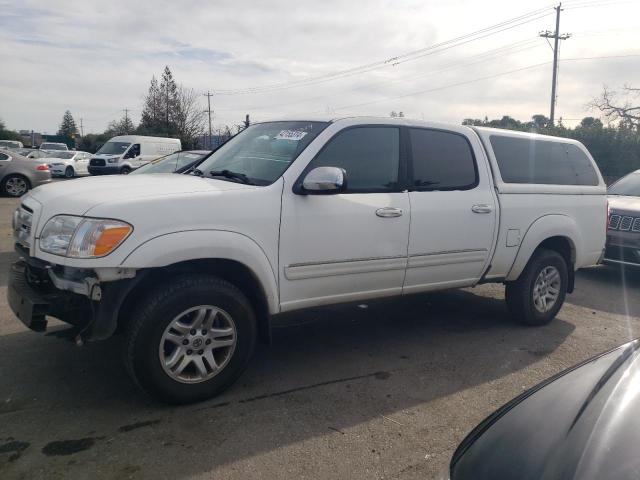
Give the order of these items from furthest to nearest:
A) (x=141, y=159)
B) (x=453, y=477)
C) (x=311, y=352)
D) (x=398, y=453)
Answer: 1. (x=141, y=159)
2. (x=311, y=352)
3. (x=398, y=453)
4. (x=453, y=477)

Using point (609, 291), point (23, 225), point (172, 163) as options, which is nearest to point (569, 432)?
point (23, 225)

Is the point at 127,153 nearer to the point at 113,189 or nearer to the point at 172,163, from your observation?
the point at 172,163

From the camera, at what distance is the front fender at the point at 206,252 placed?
3281mm

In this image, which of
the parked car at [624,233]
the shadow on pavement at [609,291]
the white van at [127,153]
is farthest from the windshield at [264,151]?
the white van at [127,153]

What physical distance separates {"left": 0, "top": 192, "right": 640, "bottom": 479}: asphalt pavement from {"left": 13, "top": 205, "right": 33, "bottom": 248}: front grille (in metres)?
0.98

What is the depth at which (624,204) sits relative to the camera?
7.95m

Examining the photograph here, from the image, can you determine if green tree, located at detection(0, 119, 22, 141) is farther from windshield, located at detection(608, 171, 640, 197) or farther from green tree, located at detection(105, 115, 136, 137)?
windshield, located at detection(608, 171, 640, 197)

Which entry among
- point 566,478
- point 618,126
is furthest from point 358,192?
point 618,126

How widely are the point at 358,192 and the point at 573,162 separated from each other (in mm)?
2926

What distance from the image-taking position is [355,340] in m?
4.98

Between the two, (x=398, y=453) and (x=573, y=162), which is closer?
(x=398, y=453)

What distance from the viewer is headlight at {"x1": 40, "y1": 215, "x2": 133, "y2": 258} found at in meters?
3.20

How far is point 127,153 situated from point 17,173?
10.1 meters

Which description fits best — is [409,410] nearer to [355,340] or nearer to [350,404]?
[350,404]
